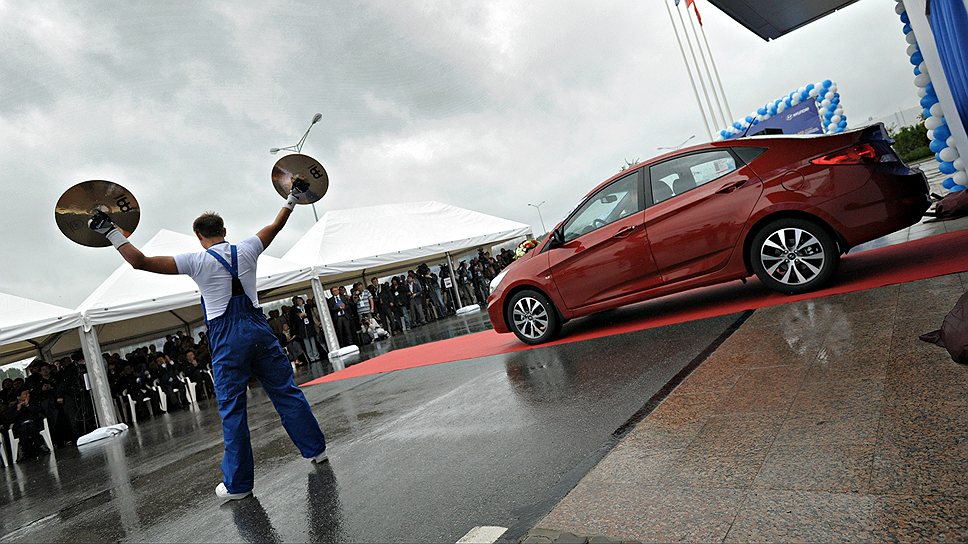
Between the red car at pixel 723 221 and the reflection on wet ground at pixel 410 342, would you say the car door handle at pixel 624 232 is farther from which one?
the reflection on wet ground at pixel 410 342

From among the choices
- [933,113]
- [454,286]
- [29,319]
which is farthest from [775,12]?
[29,319]

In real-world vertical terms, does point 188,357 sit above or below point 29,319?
below

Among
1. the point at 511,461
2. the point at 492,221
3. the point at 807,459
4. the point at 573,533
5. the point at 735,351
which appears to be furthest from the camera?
the point at 492,221

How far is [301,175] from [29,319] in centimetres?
908

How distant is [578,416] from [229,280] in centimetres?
241

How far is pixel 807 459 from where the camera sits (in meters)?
2.12

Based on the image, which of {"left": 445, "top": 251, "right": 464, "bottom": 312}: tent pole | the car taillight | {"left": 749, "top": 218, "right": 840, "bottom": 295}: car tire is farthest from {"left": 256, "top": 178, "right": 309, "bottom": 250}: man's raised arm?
{"left": 445, "top": 251, "right": 464, "bottom": 312}: tent pole

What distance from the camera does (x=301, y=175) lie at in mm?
4258

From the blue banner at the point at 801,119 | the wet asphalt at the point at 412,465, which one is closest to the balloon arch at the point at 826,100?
the blue banner at the point at 801,119

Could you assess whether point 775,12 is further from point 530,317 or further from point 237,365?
point 237,365

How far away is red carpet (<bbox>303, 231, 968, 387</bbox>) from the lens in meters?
4.86

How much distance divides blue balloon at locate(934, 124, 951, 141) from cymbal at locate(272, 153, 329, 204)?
9110 mm

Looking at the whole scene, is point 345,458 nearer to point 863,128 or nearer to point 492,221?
point 863,128

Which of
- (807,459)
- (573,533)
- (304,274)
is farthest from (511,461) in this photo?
(304,274)
